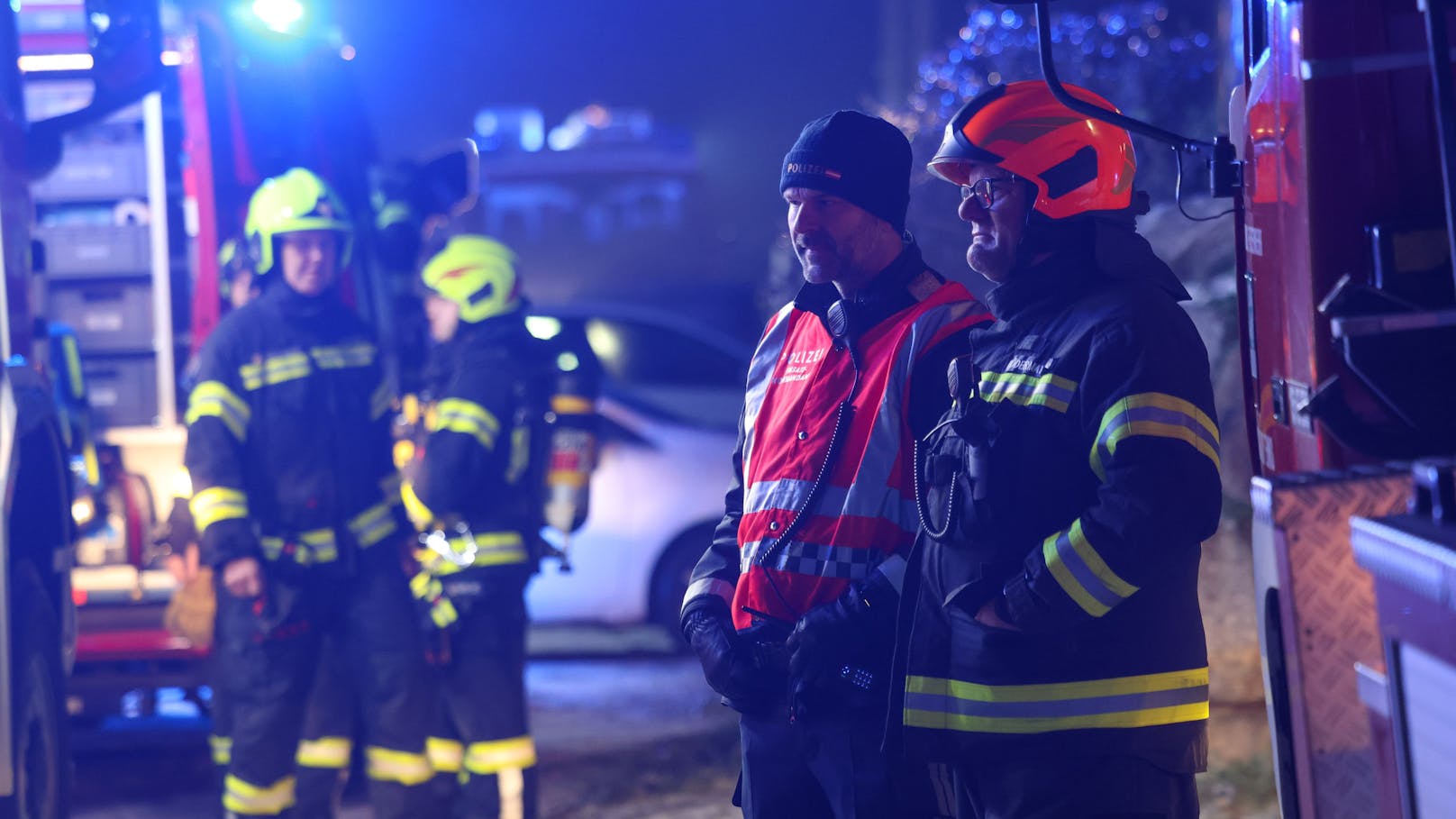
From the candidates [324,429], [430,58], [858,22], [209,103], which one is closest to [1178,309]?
[324,429]

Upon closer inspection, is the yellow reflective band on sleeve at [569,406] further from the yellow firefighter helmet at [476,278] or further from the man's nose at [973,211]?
the man's nose at [973,211]

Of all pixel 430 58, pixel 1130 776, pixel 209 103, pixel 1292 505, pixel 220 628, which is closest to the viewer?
pixel 1292 505

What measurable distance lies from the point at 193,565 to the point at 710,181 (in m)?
16.0

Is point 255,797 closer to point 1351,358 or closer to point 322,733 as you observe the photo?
point 322,733

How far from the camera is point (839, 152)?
304cm

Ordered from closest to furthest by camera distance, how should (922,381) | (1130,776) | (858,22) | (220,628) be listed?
1. (1130,776)
2. (922,381)
3. (220,628)
4. (858,22)

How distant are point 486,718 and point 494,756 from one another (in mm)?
121

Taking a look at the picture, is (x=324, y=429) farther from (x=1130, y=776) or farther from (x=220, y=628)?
(x=1130, y=776)

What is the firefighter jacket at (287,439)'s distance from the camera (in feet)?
15.4

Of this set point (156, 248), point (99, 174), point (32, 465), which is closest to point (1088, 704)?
point (32, 465)

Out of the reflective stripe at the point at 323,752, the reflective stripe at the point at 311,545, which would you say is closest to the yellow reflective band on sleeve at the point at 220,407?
the reflective stripe at the point at 311,545

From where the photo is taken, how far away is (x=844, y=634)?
2.76 metres

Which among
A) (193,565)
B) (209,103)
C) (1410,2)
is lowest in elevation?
(193,565)

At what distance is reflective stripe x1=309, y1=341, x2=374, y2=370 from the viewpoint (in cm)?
493
